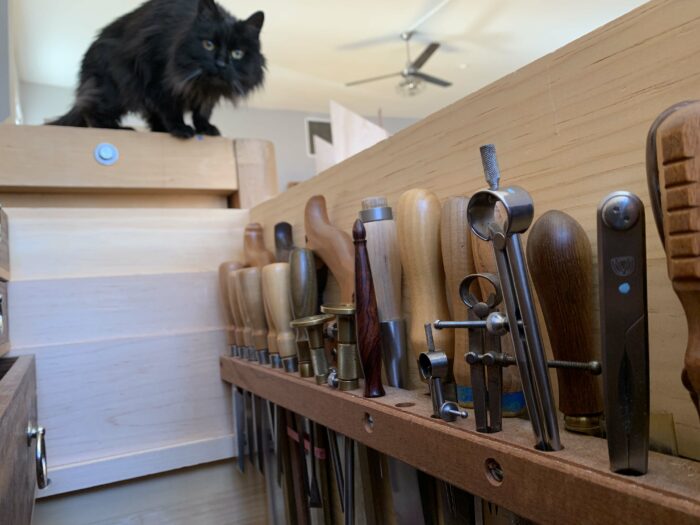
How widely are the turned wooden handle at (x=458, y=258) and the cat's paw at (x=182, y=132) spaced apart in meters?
0.90

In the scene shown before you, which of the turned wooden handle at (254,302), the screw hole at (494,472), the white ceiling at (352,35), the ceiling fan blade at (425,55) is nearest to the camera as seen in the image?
the screw hole at (494,472)

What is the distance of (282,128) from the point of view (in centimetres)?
477

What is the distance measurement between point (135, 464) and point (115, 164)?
577 mm

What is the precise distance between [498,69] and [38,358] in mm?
4073

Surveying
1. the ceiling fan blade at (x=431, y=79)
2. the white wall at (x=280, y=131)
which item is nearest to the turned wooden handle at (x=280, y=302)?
the ceiling fan blade at (x=431, y=79)

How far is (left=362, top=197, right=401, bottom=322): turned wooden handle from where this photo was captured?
1.69 ft

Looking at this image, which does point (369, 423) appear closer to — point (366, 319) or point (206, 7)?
point (366, 319)

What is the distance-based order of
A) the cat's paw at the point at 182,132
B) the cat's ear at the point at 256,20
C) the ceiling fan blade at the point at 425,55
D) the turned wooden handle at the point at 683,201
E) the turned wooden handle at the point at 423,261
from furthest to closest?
the ceiling fan blade at the point at 425,55 < the cat's ear at the point at 256,20 < the cat's paw at the point at 182,132 < the turned wooden handle at the point at 423,261 < the turned wooden handle at the point at 683,201

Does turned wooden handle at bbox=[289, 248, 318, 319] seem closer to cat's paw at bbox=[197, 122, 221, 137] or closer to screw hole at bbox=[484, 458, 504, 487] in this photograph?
screw hole at bbox=[484, 458, 504, 487]

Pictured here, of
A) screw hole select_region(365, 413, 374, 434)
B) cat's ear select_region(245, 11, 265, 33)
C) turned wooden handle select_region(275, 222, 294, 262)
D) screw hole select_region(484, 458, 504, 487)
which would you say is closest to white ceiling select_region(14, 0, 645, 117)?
cat's ear select_region(245, 11, 265, 33)

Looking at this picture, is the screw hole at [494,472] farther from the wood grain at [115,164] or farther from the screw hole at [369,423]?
the wood grain at [115,164]

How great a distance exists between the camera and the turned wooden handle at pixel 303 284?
0.63 meters

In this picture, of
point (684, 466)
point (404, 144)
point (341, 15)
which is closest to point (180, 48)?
point (404, 144)

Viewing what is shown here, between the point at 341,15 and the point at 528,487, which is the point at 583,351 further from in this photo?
the point at 341,15
